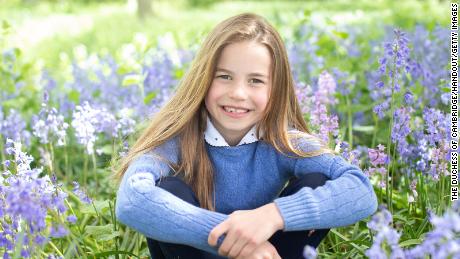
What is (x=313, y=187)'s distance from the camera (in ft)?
7.54

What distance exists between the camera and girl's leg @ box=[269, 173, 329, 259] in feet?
7.45

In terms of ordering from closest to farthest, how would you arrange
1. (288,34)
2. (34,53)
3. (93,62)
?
(93,62) → (288,34) → (34,53)

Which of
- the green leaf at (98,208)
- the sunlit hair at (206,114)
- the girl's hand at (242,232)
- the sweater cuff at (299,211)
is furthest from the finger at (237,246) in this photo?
the green leaf at (98,208)

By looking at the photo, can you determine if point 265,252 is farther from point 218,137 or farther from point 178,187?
point 218,137

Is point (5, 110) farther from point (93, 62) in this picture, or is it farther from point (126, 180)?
point (126, 180)

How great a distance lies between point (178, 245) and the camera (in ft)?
7.35

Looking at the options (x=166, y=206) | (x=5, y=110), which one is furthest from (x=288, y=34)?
(x=166, y=206)

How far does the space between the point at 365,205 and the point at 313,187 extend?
18cm

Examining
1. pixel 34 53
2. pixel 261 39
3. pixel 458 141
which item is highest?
pixel 261 39

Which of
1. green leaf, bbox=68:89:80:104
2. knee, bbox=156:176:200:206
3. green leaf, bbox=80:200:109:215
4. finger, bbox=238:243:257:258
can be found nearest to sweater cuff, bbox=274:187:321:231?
finger, bbox=238:243:257:258

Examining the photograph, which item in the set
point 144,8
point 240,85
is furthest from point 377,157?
point 144,8

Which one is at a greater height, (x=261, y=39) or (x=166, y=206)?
(x=261, y=39)

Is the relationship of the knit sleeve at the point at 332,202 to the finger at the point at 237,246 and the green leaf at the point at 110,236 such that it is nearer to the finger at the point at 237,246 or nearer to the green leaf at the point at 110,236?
the finger at the point at 237,246

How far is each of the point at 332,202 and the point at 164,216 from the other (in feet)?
1.74
